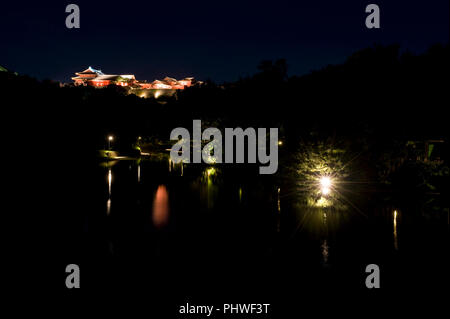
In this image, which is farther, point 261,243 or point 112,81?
point 112,81

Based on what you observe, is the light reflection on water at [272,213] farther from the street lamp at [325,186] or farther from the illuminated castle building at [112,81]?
the illuminated castle building at [112,81]

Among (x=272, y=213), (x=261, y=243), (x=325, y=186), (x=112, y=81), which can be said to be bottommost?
(x=261, y=243)

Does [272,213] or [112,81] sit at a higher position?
[112,81]

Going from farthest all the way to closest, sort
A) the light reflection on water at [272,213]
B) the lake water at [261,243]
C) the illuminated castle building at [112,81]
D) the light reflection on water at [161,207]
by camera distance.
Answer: the illuminated castle building at [112,81]
the light reflection on water at [161,207]
the light reflection on water at [272,213]
the lake water at [261,243]

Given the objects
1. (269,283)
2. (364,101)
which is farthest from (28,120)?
(269,283)

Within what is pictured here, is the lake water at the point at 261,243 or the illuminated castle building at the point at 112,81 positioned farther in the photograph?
the illuminated castle building at the point at 112,81

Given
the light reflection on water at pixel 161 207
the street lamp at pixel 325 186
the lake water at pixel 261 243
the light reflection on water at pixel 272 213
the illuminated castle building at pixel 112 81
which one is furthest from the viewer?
the illuminated castle building at pixel 112 81

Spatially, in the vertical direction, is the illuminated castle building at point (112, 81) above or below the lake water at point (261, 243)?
above

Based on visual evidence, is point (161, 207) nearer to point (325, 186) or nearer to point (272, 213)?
point (272, 213)

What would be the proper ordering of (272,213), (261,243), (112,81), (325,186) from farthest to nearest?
1. (112,81)
2. (325,186)
3. (272,213)
4. (261,243)

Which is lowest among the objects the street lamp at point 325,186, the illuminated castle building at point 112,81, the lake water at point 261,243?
the lake water at point 261,243

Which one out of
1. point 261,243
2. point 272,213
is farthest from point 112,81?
point 261,243

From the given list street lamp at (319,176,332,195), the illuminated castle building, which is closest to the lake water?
street lamp at (319,176,332,195)

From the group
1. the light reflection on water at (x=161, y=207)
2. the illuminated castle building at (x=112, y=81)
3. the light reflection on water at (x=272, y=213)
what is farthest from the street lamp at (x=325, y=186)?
the illuminated castle building at (x=112, y=81)
